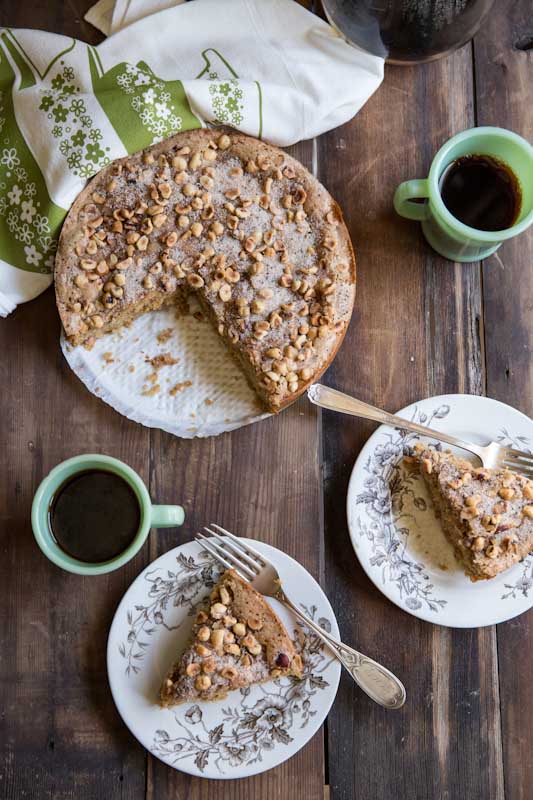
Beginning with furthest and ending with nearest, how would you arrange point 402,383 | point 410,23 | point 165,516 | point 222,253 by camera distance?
point 402,383 < point 222,253 < point 165,516 < point 410,23

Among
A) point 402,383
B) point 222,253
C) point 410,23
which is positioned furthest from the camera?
point 402,383

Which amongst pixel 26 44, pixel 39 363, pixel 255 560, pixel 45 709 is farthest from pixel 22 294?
pixel 45 709

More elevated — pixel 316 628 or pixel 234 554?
pixel 234 554

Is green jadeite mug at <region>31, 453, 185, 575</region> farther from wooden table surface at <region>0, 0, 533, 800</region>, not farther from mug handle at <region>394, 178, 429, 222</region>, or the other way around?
mug handle at <region>394, 178, 429, 222</region>

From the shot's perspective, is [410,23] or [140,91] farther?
[140,91]

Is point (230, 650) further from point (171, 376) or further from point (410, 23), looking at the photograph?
point (410, 23)

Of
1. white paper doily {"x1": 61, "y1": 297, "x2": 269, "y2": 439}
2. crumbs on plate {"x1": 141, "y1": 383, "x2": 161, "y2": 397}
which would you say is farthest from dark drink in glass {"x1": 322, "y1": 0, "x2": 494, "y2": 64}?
crumbs on plate {"x1": 141, "y1": 383, "x2": 161, "y2": 397}

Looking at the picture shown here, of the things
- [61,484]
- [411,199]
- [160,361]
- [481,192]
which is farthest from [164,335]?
[481,192]
